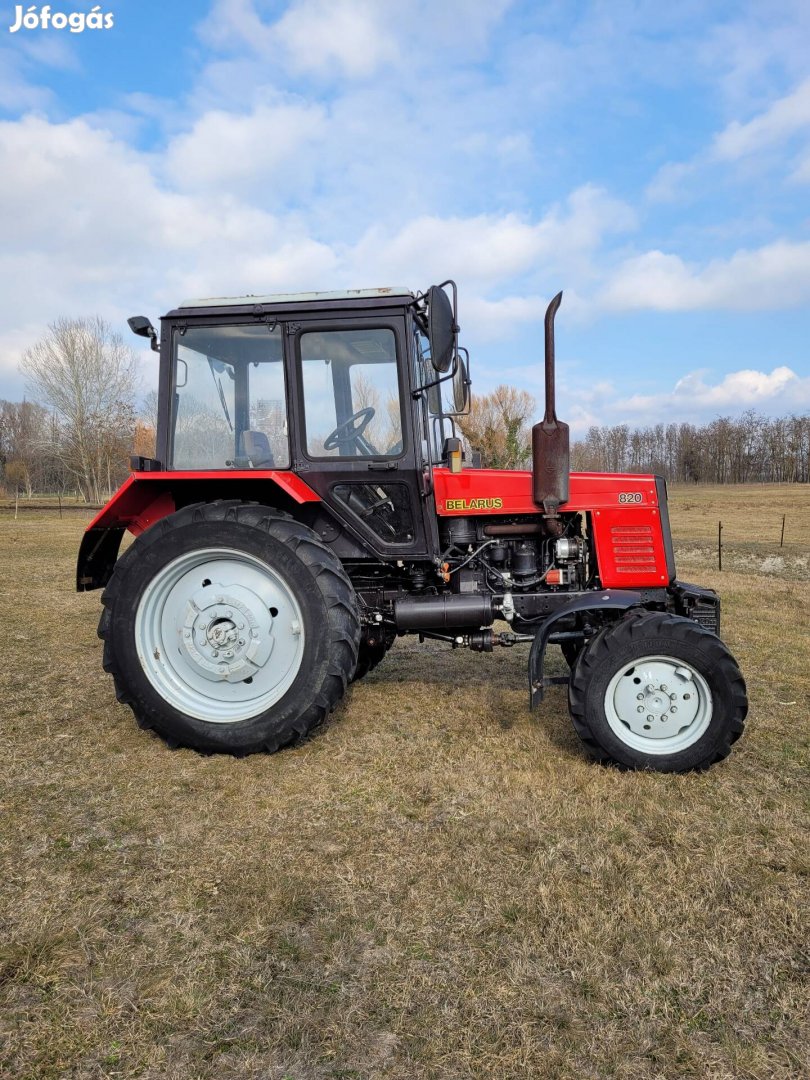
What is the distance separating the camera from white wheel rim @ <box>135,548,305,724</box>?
3715mm

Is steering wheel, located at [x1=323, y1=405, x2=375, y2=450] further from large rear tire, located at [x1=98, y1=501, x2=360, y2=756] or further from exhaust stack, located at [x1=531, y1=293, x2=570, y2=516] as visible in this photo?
exhaust stack, located at [x1=531, y1=293, x2=570, y2=516]

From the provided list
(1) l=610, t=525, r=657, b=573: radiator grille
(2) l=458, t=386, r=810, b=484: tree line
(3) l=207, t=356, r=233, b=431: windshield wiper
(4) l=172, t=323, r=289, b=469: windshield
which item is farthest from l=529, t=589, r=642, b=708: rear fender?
(2) l=458, t=386, r=810, b=484: tree line

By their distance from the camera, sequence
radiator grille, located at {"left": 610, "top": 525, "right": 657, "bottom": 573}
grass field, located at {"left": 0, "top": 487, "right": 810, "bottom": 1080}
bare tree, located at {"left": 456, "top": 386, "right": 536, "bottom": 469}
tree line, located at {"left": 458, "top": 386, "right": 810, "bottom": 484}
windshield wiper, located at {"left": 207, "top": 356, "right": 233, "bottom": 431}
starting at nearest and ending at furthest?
grass field, located at {"left": 0, "top": 487, "right": 810, "bottom": 1080}, windshield wiper, located at {"left": 207, "top": 356, "right": 233, "bottom": 431}, radiator grille, located at {"left": 610, "top": 525, "right": 657, "bottom": 573}, bare tree, located at {"left": 456, "top": 386, "right": 536, "bottom": 469}, tree line, located at {"left": 458, "top": 386, "right": 810, "bottom": 484}

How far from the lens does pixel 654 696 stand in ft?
11.0

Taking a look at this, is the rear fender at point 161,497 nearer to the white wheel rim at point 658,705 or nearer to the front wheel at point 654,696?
the front wheel at point 654,696

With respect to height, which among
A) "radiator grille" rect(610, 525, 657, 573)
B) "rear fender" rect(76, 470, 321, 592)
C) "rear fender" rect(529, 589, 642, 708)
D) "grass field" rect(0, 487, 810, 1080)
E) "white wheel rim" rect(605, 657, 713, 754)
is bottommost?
"grass field" rect(0, 487, 810, 1080)

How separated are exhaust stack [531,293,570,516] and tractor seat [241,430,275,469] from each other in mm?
1510

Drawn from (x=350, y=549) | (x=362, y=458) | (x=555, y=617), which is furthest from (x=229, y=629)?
(x=555, y=617)

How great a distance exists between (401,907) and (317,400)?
8.62 feet

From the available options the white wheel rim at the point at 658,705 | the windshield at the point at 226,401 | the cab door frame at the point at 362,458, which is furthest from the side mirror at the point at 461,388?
the white wheel rim at the point at 658,705

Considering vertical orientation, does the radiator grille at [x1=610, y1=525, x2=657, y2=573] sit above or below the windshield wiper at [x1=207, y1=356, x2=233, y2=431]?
below

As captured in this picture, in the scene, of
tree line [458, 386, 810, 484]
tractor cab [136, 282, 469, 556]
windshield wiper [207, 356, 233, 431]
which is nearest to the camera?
tractor cab [136, 282, 469, 556]

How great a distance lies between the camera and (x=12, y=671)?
5.47 meters

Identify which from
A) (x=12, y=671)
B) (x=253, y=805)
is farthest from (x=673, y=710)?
(x=12, y=671)
